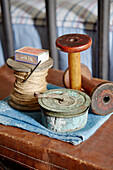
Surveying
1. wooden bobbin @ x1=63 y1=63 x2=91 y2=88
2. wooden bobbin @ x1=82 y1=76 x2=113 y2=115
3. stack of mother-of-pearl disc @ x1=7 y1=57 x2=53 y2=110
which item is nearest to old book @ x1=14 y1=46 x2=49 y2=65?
stack of mother-of-pearl disc @ x1=7 y1=57 x2=53 y2=110

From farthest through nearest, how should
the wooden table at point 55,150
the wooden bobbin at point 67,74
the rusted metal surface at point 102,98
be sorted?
the wooden bobbin at point 67,74, the rusted metal surface at point 102,98, the wooden table at point 55,150

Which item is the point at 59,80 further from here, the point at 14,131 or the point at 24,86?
the point at 14,131

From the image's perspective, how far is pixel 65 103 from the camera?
3.23ft

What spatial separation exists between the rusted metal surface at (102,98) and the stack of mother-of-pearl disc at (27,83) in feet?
0.75

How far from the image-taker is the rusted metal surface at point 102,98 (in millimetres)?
1013

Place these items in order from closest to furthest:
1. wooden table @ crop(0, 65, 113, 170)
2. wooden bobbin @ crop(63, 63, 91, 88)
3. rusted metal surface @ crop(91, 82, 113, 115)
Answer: wooden table @ crop(0, 65, 113, 170) < rusted metal surface @ crop(91, 82, 113, 115) < wooden bobbin @ crop(63, 63, 91, 88)

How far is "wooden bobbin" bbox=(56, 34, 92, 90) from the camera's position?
102cm

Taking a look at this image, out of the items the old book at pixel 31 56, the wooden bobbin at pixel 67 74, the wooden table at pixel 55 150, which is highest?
the old book at pixel 31 56

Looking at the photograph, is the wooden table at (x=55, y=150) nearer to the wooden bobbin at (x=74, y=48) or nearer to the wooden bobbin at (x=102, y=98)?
the wooden bobbin at (x=102, y=98)

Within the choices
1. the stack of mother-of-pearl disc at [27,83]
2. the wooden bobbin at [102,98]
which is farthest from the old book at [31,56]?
the wooden bobbin at [102,98]

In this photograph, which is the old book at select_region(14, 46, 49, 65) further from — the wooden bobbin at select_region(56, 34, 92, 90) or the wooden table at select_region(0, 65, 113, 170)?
the wooden table at select_region(0, 65, 113, 170)

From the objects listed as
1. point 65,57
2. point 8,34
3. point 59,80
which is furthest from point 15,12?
point 59,80

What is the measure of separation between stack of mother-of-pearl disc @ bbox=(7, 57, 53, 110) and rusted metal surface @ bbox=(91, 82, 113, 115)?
0.23 meters

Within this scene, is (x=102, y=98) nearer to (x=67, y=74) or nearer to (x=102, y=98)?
(x=102, y=98)
